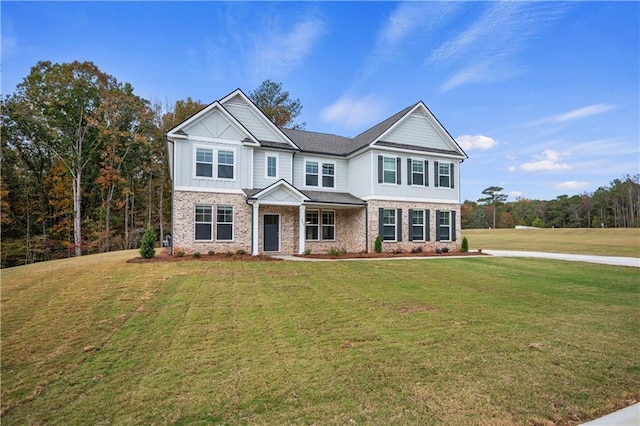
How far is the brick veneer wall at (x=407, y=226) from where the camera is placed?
19.1 meters

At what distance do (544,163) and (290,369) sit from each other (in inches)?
2603

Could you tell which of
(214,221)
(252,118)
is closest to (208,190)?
(214,221)

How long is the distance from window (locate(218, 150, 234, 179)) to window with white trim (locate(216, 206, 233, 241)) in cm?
161

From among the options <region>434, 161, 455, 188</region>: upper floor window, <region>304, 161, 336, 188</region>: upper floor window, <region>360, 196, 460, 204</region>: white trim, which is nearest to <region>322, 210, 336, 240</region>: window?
<region>304, 161, 336, 188</region>: upper floor window

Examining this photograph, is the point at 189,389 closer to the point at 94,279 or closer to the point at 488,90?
the point at 94,279

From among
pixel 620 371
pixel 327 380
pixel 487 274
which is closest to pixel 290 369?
pixel 327 380

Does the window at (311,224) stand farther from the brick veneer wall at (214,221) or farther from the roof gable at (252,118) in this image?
the roof gable at (252,118)

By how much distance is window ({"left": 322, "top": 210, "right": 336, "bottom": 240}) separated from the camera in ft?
65.3

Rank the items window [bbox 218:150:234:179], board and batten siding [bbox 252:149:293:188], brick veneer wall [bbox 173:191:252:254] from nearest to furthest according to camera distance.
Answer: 1. brick veneer wall [bbox 173:191:252:254]
2. window [bbox 218:150:234:179]
3. board and batten siding [bbox 252:149:293:188]

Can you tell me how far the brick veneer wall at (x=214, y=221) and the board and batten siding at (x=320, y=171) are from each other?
375 cm

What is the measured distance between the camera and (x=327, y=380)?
4.07 meters

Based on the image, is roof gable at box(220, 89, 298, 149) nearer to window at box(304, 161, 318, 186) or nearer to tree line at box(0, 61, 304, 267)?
window at box(304, 161, 318, 186)

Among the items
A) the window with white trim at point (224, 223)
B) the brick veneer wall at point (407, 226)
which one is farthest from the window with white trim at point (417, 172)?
the window with white trim at point (224, 223)

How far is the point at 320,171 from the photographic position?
66.9 ft
